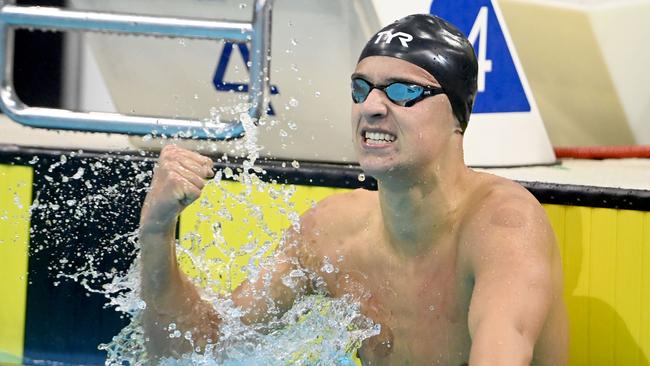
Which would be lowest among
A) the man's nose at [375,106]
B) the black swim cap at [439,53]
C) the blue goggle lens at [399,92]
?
the man's nose at [375,106]

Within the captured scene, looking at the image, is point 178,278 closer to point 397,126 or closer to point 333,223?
point 333,223

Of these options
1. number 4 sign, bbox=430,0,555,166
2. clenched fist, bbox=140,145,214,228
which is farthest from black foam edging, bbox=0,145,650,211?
clenched fist, bbox=140,145,214,228

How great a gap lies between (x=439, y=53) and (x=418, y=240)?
0.35 m

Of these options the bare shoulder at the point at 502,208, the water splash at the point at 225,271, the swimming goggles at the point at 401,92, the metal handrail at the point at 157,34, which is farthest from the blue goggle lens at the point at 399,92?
the metal handrail at the point at 157,34

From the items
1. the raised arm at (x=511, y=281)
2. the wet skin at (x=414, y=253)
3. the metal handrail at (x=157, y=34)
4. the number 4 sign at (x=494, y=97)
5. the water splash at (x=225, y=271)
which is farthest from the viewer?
the number 4 sign at (x=494, y=97)

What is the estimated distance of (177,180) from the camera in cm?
182

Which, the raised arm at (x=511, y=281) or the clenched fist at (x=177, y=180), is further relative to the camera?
the clenched fist at (x=177, y=180)

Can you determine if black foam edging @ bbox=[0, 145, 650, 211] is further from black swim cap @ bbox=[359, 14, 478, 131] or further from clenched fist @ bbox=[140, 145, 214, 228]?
clenched fist @ bbox=[140, 145, 214, 228]

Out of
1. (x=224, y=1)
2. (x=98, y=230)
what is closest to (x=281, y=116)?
(x=224, y=1)

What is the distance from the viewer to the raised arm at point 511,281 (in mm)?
1704

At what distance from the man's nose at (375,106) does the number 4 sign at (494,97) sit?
3.50 feet

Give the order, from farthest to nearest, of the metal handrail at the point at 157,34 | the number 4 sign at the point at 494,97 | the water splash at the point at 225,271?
the number 4 sign at the point at 494,97 < the metal handrail at the point at 157,34 < the water splash at the point at 225,271

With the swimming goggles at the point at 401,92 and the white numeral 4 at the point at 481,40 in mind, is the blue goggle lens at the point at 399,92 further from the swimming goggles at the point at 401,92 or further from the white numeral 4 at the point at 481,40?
the white numeral 4 at the point at 481,40

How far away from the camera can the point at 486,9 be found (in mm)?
2914
